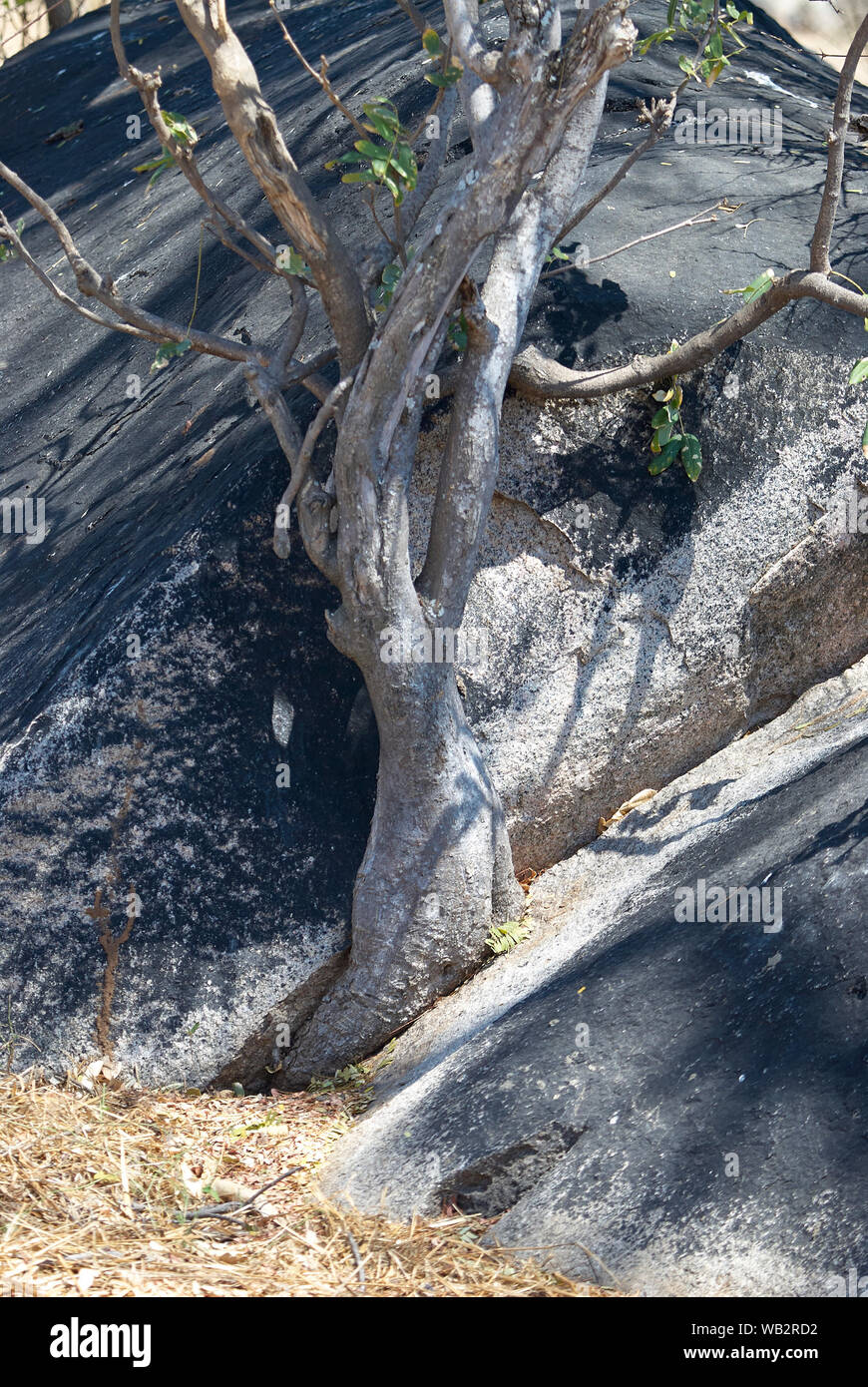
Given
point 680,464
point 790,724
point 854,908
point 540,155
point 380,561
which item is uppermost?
point 540,155

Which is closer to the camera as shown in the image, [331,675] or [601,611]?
[331,675]

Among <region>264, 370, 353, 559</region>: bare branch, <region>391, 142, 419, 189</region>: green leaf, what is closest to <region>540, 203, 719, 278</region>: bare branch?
<region>391, 142, 419, 189</region>: green leaf

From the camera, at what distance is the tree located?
2865mm

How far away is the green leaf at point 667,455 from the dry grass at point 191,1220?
7.54 ft

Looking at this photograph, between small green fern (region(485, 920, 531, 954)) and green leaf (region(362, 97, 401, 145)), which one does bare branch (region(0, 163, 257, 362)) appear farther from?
small green fern (region(485, 920, 531, 954))

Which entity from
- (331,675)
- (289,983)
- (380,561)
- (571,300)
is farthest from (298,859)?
(571,300)

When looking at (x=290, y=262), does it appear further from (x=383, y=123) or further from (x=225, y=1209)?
(x=225, y=1209)

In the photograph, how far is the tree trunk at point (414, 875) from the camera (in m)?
3.21

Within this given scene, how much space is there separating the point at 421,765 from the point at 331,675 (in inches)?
19.8

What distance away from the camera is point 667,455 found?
3729mm

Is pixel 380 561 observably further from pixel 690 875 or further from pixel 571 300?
pixel 571 300

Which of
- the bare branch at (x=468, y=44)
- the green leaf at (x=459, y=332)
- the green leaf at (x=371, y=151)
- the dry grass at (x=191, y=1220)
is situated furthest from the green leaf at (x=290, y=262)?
the dry grass at (x=191, y=1220)

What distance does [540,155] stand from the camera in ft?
9.48

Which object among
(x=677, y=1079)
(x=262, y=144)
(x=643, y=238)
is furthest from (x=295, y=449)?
(x=677, y=1079)
